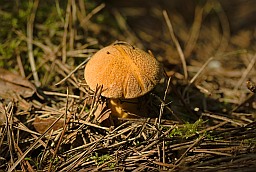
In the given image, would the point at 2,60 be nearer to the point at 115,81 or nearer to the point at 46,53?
the point at 46,53

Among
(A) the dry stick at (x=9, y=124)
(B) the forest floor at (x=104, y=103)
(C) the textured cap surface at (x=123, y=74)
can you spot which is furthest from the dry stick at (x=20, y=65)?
(C) the textured cap surface at (x=123, y=74)

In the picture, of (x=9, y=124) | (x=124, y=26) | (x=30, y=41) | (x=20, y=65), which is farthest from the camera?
(x=124, y=26)

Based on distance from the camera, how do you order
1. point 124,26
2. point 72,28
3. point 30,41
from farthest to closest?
point 124,26
point 72,28
point 30,41

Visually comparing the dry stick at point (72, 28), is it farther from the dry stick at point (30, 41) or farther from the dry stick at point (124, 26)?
the dry stick at point (124, 26)

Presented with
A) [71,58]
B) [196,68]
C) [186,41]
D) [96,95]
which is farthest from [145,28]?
[96,95]

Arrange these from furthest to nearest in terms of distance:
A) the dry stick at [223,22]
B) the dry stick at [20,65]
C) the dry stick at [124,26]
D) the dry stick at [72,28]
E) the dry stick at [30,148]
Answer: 1. the dry stick at [223,22]
2. the dry stick at [124,26]
3. the dry stick at [72,28]
4. the dry stick at [20,65]
5. the dry stick at [30,148]

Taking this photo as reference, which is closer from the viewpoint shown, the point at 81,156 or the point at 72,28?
the point at 81,156

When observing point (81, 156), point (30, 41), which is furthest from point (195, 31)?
point (81, 156)

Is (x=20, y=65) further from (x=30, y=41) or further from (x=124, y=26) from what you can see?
(x=124, y=26)
